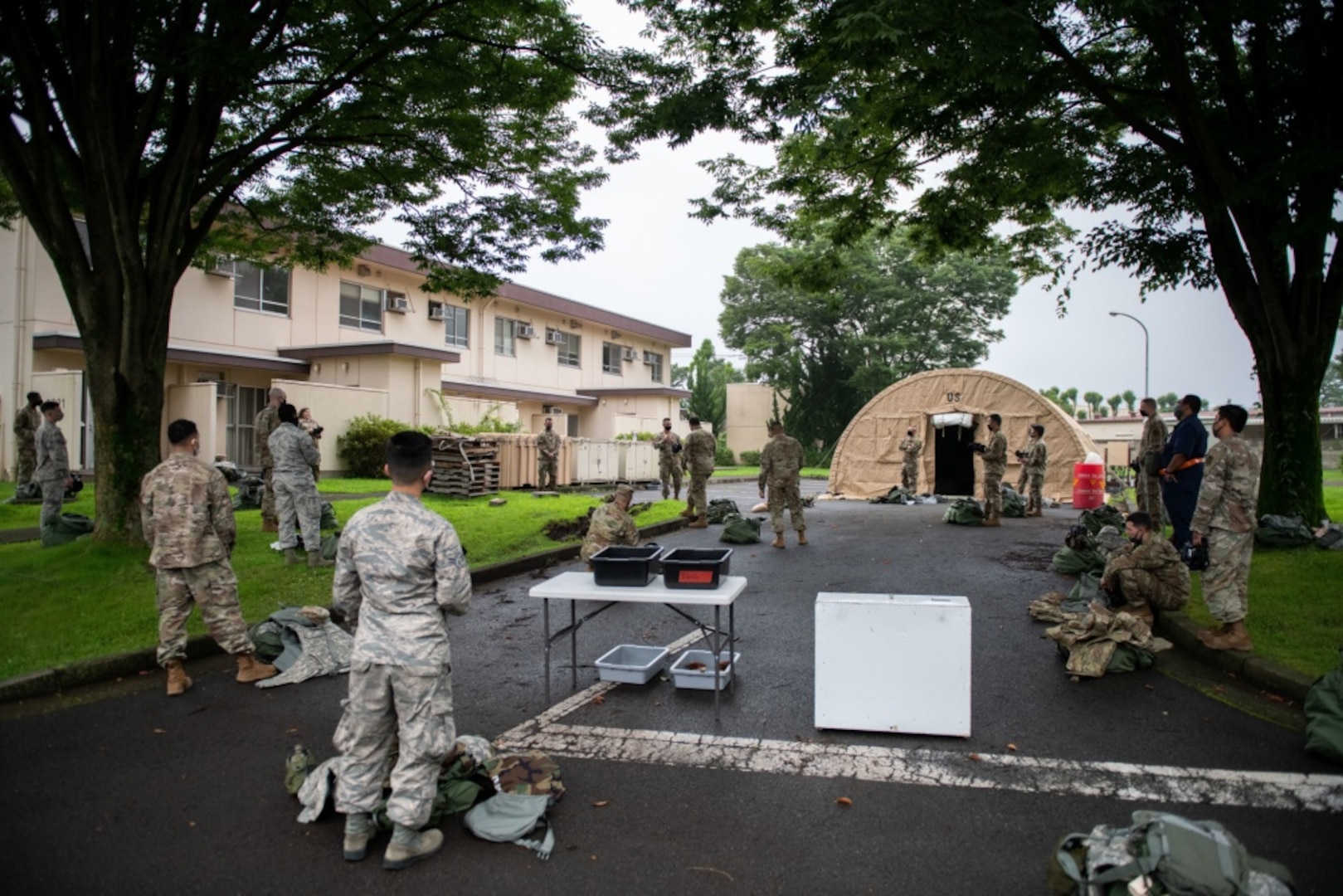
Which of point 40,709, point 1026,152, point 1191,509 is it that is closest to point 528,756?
point 40,709

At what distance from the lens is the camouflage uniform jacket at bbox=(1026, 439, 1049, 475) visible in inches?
658

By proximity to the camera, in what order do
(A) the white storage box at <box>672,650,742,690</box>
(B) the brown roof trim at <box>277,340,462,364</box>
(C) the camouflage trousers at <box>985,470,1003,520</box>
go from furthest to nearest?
(B) the brown roof trim at <box>277,340,462,364</box>, (C) the camouflage trousers at <box>985,470,1003,520</box>, (A) the white storage box at <box>672,650,742,690</box>

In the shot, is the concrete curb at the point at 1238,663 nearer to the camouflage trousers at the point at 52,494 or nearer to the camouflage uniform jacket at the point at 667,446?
the camouflage uniform jacket at the point at 667,446

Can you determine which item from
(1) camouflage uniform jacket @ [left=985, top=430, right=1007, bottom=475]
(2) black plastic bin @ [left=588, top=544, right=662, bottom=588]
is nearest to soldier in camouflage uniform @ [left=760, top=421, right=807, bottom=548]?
(1) camouflage uniform jacket @ [left=985, top=430, right=1007, bottom=475]

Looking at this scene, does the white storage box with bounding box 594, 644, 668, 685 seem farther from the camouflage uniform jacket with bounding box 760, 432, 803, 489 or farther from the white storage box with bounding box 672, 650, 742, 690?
the camouflage uniform jacket with bounding box 760, 432, 803, 489

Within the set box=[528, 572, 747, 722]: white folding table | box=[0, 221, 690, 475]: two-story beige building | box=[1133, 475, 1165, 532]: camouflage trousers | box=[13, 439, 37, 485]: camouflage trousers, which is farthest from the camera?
box=[0, 221, 690, 475]: two-story beige building

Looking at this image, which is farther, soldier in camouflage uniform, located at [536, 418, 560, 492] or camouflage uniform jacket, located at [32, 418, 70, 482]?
soldier in camouflage uniform, located at [536, 418, 560, 492]

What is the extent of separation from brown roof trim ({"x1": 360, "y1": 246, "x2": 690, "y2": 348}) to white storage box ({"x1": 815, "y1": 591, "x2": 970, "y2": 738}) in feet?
66.0

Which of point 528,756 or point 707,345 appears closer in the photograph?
point 528,756

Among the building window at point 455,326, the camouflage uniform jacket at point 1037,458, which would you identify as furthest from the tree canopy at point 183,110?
the building window at point 455,326

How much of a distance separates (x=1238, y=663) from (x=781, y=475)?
703 centimetres

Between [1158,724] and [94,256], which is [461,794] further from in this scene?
[94,256]

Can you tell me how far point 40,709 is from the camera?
205 inches

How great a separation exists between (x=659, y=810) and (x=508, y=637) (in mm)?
3590
